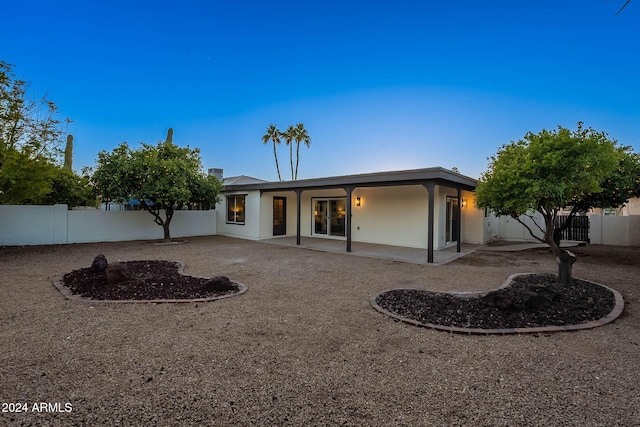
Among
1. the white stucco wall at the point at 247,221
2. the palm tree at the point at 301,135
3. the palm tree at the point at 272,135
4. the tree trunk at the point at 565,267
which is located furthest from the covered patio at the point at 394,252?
the palm tree at the point at 272,135

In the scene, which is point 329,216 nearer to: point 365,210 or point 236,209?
point 365,210

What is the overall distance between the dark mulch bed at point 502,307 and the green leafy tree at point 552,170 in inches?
43.3

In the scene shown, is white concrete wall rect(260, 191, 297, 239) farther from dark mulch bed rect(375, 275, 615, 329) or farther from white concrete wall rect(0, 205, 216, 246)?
dark mulch bed rect(375, 275, 615, 329)

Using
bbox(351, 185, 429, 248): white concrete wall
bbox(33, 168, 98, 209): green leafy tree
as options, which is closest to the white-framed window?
bbox(351, 185, 429, 248): white concrete wall

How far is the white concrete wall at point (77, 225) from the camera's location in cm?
1054

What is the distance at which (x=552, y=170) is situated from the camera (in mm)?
4805

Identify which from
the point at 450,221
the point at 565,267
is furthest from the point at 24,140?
the point at 450,221

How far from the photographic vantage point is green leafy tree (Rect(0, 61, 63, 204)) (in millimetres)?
8500

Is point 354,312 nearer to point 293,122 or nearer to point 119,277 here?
point 119,277

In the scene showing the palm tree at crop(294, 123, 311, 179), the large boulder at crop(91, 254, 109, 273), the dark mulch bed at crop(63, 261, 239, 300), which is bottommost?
the dark mulch bed at crop(63, 261, 239, 300)

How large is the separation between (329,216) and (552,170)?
9.18 m

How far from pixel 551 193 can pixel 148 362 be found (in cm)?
605

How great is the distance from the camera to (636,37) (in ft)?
22.1

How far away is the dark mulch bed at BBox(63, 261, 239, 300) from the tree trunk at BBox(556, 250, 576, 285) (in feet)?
20.0
